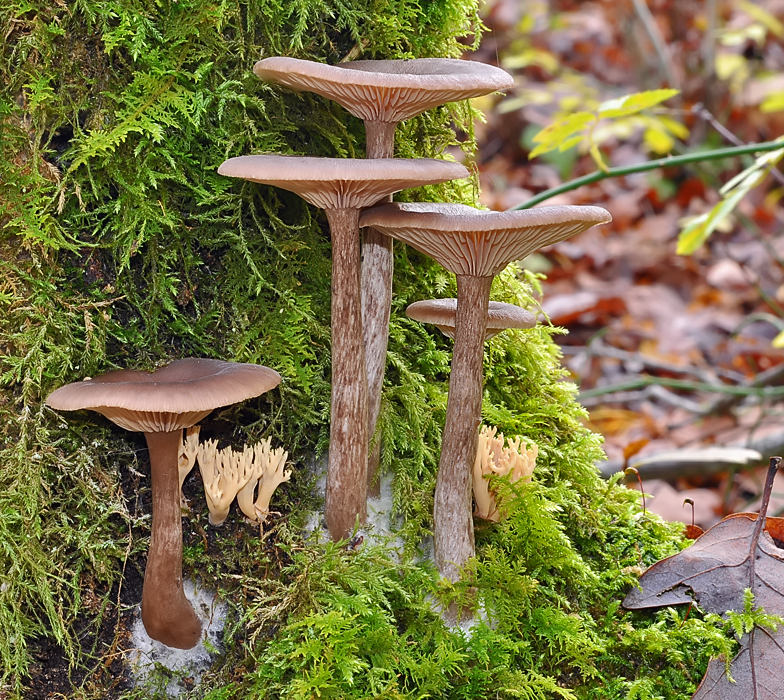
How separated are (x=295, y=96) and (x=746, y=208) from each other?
28.7 ft

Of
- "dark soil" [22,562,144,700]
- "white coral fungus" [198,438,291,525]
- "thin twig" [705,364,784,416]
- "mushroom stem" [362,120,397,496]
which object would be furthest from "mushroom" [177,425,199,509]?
"thin twig" [705,364,784,416]

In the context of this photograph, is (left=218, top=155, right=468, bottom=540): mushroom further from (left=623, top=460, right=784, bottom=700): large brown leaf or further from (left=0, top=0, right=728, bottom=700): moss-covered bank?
(left=623, top=460, right=784, bottom=700): large brown leaf

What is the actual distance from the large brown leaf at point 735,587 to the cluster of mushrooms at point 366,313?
0.68 m

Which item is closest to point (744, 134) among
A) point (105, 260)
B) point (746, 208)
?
point (746, 208)

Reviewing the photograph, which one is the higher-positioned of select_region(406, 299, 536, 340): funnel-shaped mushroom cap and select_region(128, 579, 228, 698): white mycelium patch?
select_region(406, 299, 536, 340): funnel-shaped mushroom cap

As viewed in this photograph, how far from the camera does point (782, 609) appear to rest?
218cm

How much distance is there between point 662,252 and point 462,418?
7.16 meters

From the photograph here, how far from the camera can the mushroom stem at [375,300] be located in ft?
7.87

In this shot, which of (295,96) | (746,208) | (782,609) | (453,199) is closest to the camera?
(782,609)

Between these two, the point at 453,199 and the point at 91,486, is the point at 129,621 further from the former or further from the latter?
the point at 453,199

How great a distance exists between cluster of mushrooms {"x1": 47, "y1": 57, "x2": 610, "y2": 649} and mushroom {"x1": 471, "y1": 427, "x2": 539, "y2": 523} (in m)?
0.11

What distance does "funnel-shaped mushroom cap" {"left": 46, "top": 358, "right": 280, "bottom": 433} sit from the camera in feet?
5.92

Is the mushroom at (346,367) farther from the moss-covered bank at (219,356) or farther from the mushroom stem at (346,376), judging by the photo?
the moss-covered bank at (219,356)

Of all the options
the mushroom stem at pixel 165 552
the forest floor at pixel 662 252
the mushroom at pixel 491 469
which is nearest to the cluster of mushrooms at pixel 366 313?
the mushroom stem at pixel 165 552
